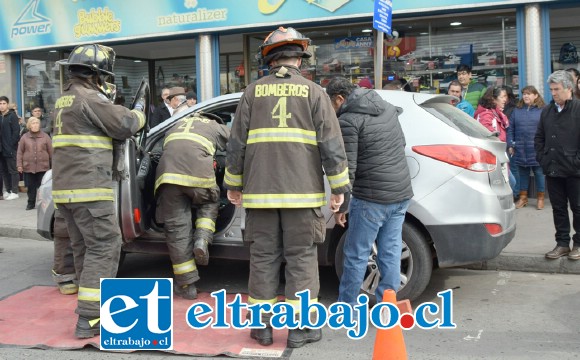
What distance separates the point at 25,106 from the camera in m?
14.7

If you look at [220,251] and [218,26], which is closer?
[220,251]

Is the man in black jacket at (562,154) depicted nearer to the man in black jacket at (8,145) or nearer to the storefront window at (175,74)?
the storefront window at (175,74)

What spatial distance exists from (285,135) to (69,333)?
2.16 m

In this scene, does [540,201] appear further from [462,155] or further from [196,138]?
[196,138]

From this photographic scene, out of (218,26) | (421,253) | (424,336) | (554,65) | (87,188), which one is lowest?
(424,336)

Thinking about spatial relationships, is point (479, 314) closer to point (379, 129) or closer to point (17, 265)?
point (379, 129)

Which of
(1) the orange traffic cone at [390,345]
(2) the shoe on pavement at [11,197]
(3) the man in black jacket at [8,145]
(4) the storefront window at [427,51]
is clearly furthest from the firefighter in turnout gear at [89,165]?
(2) the shoe on pavement at [11,197]

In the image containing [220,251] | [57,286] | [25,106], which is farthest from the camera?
[25,106]

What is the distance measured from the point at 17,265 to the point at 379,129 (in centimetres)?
446

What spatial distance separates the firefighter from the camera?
5.52 meters

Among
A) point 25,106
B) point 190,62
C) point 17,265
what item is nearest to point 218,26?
point 190,62

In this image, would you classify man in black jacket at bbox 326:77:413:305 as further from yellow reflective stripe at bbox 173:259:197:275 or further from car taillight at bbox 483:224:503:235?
yellow reflective stripe at bbox 173:259:197:275

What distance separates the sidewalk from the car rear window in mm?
1626

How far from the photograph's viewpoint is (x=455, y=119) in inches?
214
